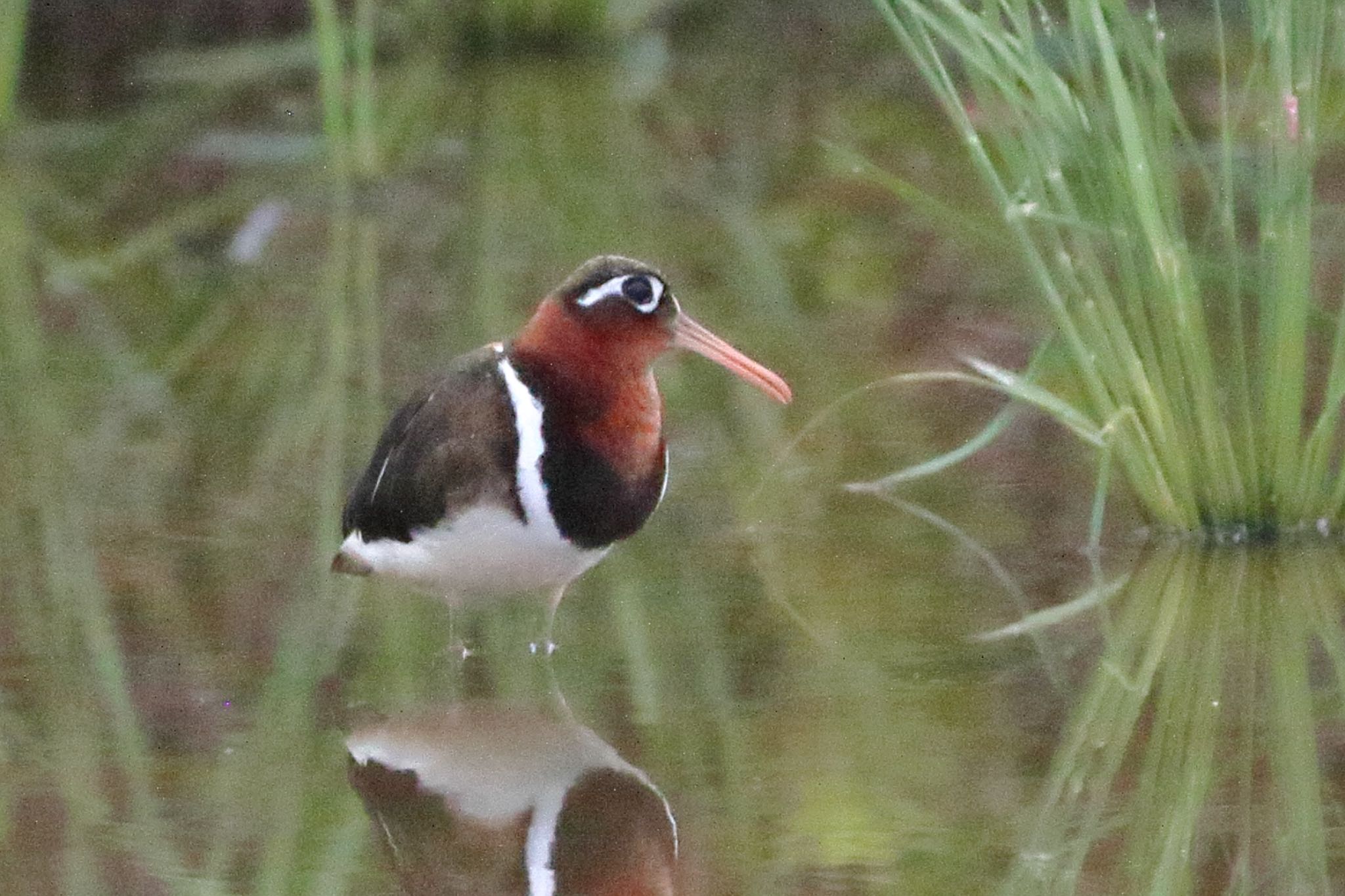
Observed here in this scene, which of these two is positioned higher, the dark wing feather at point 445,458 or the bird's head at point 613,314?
the bird's head at point 613,314

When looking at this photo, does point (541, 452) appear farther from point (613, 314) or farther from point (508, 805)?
point (508, 805)

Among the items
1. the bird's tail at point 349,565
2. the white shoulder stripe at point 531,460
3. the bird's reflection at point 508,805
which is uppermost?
the white shoulder stripe at point 531,460

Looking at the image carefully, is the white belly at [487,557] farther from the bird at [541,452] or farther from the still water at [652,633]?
the still water at [652,633]

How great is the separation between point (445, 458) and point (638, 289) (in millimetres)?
454

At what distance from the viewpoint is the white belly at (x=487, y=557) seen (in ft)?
14.0

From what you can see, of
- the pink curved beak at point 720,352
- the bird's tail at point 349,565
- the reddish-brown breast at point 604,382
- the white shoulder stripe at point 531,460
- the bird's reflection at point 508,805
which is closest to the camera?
the bird's reflection at point 508,805

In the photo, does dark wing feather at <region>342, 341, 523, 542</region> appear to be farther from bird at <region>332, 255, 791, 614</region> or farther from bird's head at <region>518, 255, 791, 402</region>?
bird's head at <region>518, 255, 791, 402</region>

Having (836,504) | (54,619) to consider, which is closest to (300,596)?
(54,619)

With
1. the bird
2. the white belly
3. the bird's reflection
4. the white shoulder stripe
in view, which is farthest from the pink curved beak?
the bird's reflection

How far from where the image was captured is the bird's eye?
14.7ft

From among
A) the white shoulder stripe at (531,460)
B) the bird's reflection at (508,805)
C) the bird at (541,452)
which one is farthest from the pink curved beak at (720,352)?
the bird's reflection at (508,805)

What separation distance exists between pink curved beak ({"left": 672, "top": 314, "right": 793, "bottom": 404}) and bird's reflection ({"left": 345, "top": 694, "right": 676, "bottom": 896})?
722 mm

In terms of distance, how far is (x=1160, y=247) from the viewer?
469 centimetres

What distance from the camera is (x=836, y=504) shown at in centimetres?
552
